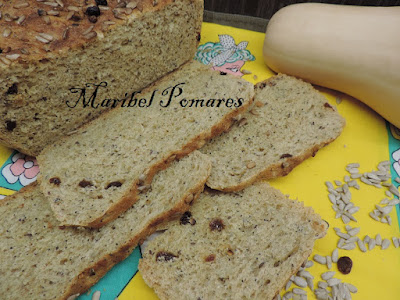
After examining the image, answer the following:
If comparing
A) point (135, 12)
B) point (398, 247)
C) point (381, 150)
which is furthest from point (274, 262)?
point (135, 12)

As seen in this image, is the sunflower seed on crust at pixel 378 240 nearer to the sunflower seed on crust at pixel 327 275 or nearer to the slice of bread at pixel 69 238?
the sunflower seed on crust at pixel 327 275

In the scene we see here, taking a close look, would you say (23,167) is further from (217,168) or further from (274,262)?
(274,262)

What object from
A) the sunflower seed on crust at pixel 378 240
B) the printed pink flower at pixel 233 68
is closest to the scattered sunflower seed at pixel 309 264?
the sunflower seed on crust at pixel 378 240

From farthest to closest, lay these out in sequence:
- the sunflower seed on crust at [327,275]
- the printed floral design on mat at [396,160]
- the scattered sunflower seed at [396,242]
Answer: the printed floral design on mat at [396,160] < the scattered sunflower seed at [396,242] < the sunflower seed on crust at [327,275]

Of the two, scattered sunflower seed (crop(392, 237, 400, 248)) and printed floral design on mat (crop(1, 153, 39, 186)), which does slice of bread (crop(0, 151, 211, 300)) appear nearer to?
printed floral design on mat (crop(1, 153, 39, 186))

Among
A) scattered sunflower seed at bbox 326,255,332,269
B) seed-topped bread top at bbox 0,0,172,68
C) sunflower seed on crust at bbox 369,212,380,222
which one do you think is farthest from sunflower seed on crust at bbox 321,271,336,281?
seed-topped bread top at bbox 0,0,172,68

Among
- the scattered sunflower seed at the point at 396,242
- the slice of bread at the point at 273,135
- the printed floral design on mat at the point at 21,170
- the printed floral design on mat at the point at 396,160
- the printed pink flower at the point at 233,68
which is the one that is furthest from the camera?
the printed pink flower at the point at 233,68
